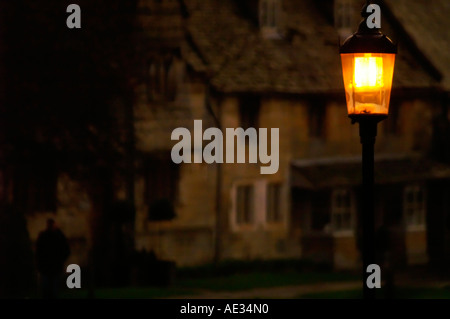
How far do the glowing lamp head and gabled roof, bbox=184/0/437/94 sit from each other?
1148 centimetres

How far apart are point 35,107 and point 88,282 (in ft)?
10.3

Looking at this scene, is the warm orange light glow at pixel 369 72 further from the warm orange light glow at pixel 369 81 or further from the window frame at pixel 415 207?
the window frame at pixel 415 207

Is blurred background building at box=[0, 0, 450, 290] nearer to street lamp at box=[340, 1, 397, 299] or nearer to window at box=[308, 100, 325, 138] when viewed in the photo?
window at box=[308, 100, 325, 138]

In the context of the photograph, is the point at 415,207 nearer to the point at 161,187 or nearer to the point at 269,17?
the point at 269,17

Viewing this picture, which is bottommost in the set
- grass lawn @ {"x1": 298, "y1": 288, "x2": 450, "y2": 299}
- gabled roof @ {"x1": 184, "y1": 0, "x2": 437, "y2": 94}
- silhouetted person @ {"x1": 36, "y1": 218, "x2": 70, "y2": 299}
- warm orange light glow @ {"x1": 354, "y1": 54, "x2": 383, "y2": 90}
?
grass lawn @ {"x1": 298, "y1": 288, "x2": 450, "y2": 299}

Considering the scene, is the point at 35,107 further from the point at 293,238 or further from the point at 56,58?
the point at 293,238

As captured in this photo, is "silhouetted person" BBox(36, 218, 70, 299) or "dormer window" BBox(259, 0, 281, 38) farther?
"dormer window" BBox(259, 0, 281, 38)

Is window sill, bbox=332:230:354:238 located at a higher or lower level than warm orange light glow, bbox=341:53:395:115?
lower

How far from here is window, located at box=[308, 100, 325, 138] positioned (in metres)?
23.1

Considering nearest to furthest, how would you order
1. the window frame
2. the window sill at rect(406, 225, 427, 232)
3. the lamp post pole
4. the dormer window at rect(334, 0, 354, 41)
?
the lamp post pole → the dormer window at rect(334, 0, 354, 41) → the window sill at rect(406, 225, 427, 232) → the window frame

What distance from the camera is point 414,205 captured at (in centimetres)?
2416

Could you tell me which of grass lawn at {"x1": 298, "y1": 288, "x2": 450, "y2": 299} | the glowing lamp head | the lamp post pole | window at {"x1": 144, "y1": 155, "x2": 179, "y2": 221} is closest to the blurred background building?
window at {"x1": 144, "y1": 155, "x2": 179, "y2": 221}

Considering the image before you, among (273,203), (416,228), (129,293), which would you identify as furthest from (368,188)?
(416,228)

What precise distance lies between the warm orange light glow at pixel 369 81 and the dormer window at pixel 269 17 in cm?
1255
